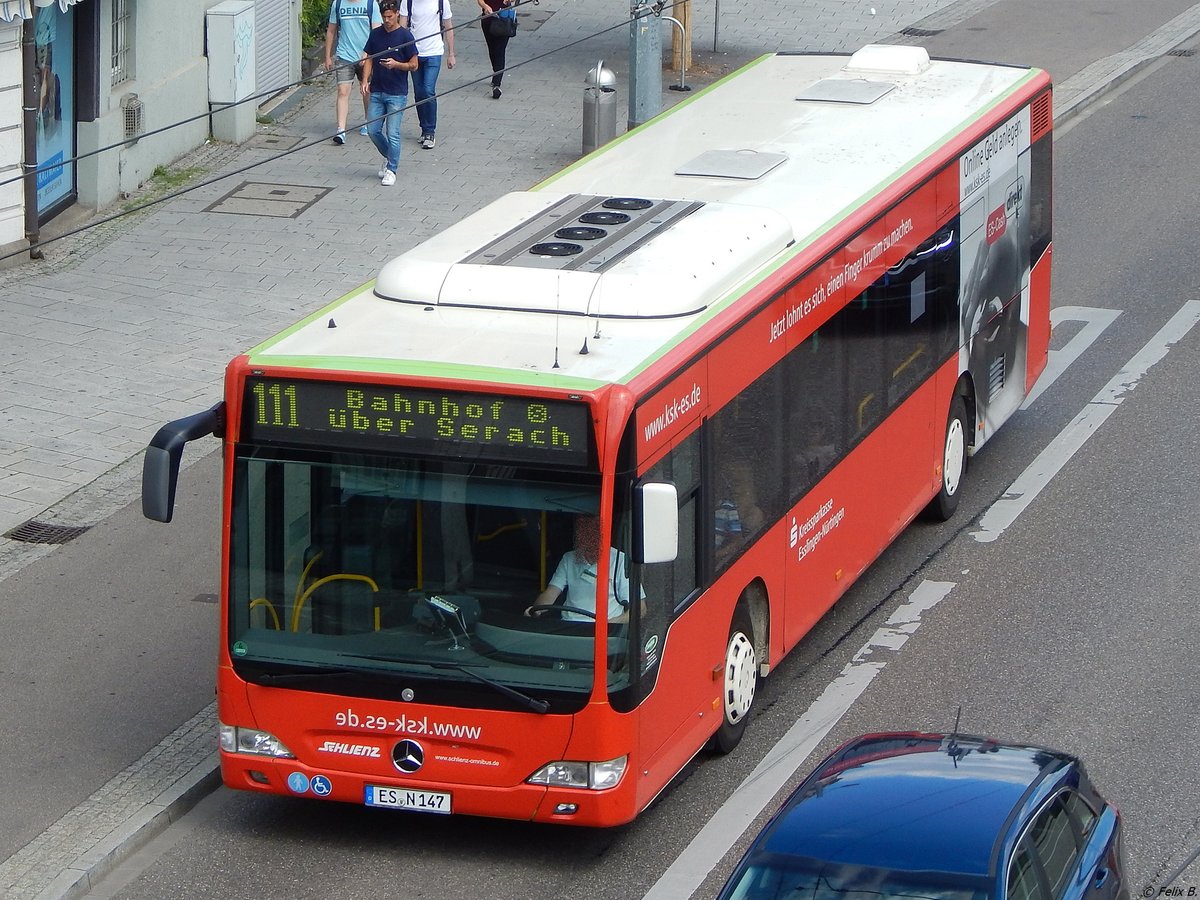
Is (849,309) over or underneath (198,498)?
over

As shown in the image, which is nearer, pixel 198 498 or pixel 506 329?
pixel 506 329

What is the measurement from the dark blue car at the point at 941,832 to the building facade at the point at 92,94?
11.9 metres

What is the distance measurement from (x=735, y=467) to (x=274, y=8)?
52.0 feet

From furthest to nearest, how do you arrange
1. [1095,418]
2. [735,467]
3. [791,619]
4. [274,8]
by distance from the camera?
[274,8] → [1095,418] → [791,619] → [735,467]

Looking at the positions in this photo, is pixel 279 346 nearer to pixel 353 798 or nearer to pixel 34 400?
pixel 353 798

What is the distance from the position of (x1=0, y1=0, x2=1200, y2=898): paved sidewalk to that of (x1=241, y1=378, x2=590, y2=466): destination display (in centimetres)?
225

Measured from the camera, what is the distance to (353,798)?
8.73 m

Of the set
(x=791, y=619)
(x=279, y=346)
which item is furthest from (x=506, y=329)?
(x=791, y=619)

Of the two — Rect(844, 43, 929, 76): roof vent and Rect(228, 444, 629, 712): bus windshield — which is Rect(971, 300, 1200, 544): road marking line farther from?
Rect(228, 444, 629, 712): bus windshield

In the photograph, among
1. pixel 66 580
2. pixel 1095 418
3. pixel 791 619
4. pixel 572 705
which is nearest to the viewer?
pixel 572 705

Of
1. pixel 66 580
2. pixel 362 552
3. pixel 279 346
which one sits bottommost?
pixel 66 580

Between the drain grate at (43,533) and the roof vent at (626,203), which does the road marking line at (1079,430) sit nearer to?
the roof vent at (626,203)

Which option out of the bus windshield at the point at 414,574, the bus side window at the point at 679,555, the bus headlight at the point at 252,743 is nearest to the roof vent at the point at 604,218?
the bus side window at the point at 679,555

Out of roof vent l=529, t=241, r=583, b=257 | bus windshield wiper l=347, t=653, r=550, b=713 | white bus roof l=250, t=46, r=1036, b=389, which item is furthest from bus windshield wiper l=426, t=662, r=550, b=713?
roof vent l=529, t=241, r=583, b=257
